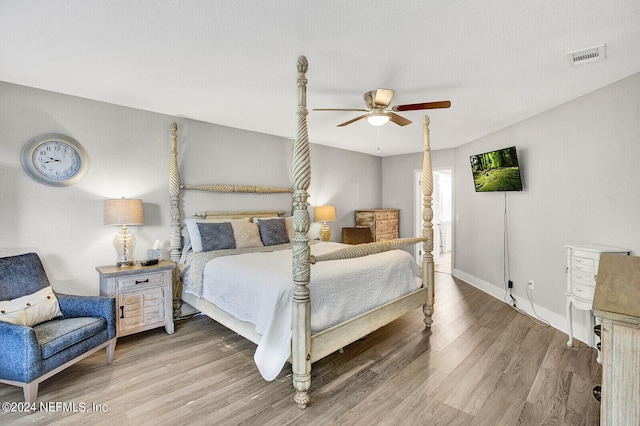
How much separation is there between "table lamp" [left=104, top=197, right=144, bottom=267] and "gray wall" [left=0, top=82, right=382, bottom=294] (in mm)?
216

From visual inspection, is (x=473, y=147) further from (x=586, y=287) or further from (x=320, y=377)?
(x=320, y=377)

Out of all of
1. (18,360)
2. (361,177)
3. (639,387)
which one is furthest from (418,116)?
(18,360)

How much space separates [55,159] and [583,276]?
5.20 meters

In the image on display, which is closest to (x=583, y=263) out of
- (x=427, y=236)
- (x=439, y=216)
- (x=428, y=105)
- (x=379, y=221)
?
(x=427, y=236)

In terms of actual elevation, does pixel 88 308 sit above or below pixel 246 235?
below

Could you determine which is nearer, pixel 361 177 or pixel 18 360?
pixel 18 360

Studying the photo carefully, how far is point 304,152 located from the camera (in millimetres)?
2131

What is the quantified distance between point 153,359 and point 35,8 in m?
2.72

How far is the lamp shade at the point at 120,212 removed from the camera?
3084mm

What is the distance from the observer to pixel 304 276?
2.11 meters

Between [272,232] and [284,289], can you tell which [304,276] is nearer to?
[284,289]

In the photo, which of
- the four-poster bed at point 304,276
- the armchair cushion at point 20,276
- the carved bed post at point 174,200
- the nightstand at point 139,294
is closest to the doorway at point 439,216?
the four-poster bed at point 304,276

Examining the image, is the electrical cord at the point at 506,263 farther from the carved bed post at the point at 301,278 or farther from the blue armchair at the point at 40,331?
the blue armchair at the point at 40,331

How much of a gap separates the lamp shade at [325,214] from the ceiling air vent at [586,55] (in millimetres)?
3682
